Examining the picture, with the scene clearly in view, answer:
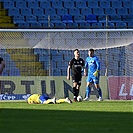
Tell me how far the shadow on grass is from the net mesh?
9.45 metres

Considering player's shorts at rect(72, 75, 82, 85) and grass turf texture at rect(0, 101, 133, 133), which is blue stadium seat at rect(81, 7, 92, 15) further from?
grass turf texture at rect(0, 101, 133, 133)

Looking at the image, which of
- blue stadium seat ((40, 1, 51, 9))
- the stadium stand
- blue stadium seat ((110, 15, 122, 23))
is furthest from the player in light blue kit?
blue stadium seat ((40, 1, 51, 9))

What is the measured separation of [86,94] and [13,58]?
354cm

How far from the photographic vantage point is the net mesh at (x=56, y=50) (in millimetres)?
23359

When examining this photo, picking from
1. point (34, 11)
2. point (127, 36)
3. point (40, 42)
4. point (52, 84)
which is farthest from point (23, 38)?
point (34, 11)

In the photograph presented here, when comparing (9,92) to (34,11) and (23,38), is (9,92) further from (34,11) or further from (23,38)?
(34,11)

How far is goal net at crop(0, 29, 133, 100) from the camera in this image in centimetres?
2336

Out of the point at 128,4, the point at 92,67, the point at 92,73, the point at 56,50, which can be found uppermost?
the point at 128,4

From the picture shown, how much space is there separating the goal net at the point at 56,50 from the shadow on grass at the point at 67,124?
9431 millimetres

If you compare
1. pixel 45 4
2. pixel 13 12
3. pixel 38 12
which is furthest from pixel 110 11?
pixel 13 12

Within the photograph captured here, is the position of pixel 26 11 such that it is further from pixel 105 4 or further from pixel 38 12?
pixel 105 4

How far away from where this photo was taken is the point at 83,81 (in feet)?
77.0

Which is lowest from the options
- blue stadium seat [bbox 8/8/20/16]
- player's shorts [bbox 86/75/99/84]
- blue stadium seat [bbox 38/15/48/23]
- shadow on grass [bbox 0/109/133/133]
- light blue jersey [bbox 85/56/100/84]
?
shadow on grass [bbox 0/109/133/133]

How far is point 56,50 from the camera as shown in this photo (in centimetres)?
2384
